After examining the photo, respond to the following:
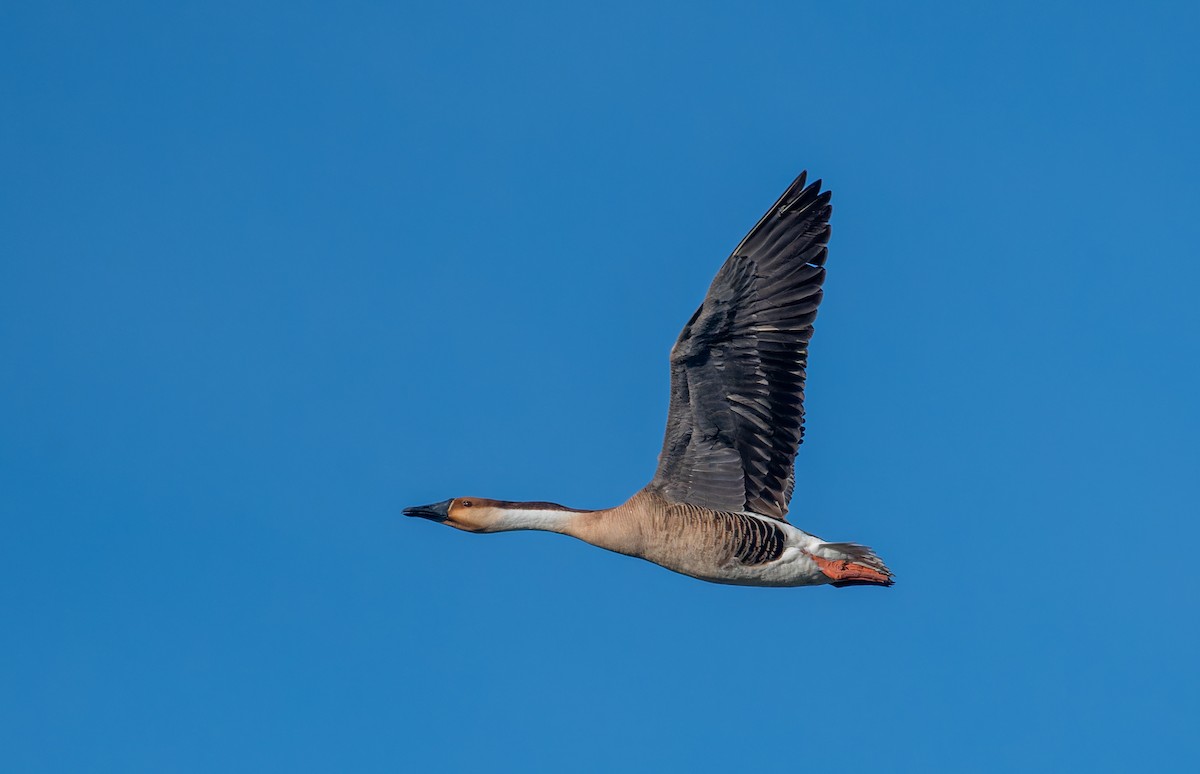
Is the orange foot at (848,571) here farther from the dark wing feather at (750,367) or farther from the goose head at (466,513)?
the goose head at (466,513)

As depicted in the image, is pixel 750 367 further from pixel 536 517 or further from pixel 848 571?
pixel 536 517

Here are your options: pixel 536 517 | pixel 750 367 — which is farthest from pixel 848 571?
pixel 536 517

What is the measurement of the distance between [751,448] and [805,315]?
1516 millimetres

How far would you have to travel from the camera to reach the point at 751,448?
642 inches

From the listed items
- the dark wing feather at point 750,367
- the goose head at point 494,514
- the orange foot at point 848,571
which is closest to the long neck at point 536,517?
the goose head at point 494,514

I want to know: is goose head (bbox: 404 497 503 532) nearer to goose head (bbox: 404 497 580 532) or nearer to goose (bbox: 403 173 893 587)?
goose head (bbox: 404 497 580 532)

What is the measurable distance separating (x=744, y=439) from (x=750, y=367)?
843mm

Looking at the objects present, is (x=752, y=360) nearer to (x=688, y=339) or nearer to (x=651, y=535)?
(x=688, y=339)

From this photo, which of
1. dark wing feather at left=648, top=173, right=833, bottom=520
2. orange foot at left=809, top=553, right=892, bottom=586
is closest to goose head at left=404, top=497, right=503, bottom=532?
dark wing feather at left=648, top=173, right=833, bottom=520

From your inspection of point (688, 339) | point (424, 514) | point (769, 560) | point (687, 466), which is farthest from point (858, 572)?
point (424, 514)

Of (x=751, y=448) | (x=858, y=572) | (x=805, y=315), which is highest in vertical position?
(x=805, y=315)

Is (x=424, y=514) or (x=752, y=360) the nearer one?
(x=752, y=360)

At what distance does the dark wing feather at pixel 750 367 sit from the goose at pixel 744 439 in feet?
0.03

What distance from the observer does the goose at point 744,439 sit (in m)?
15.8
